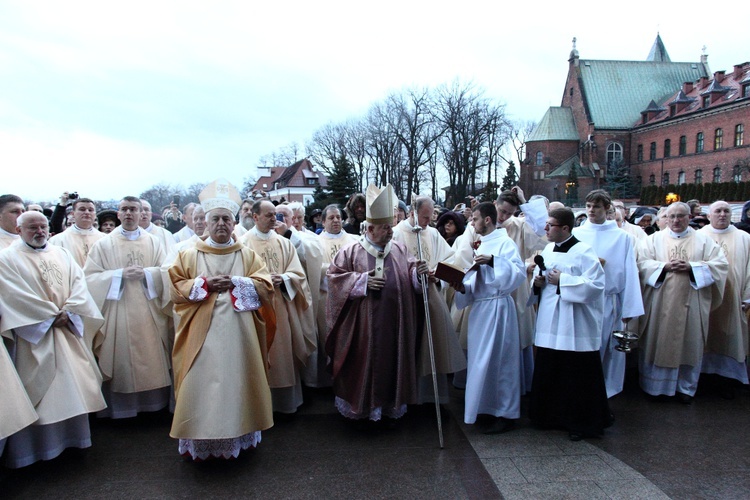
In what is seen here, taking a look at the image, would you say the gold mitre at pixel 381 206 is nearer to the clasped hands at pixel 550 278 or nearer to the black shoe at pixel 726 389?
the clasped hands at pixel 550 278

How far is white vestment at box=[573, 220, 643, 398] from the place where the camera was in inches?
221

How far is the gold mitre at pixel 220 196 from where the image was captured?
15.7 ft

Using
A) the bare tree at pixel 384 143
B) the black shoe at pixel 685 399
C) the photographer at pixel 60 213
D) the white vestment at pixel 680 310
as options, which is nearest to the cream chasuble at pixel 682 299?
the white vestment at pixel 680 310

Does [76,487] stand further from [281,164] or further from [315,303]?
[281,164]

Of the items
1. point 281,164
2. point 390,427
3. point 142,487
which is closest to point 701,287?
point 390,427

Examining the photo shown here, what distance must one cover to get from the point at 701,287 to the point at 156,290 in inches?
232

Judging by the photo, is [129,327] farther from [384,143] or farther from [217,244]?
[384,143]

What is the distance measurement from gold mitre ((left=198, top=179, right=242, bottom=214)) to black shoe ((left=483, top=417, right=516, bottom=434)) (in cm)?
312

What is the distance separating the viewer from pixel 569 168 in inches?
2339

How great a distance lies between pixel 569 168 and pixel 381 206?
59188 millimetres

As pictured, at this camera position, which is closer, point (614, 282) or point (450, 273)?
point (450, 273)

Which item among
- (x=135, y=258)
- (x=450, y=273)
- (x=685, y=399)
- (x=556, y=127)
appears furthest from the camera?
(x=556, y=127)

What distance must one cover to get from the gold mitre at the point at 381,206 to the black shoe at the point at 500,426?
7.05 ft

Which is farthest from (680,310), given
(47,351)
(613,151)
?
(613,151)
